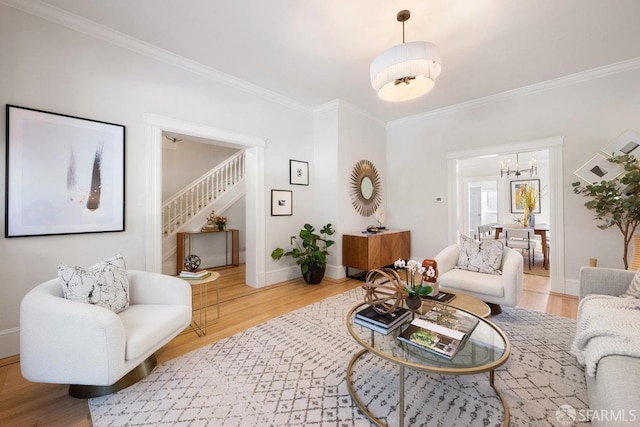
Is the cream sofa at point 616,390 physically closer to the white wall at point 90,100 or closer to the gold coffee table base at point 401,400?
the gold coffee table base at point 401,400

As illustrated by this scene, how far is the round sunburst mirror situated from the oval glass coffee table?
309cm

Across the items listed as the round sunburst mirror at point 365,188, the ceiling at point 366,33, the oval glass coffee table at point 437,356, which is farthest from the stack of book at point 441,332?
the round sunburst mirror at point 365,188

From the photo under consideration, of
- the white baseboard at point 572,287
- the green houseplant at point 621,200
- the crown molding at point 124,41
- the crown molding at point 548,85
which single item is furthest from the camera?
the white baseboard at point 572,287

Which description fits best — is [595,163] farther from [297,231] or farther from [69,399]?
[69,399]

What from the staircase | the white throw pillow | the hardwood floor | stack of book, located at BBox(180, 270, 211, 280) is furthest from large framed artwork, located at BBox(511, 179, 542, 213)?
stack of book, located at BBox(180, 270, 211, 280)

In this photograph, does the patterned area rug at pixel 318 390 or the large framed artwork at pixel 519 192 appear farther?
the large framed artwork at pixel 519 192

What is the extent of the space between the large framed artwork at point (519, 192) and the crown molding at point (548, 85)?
13.2ft

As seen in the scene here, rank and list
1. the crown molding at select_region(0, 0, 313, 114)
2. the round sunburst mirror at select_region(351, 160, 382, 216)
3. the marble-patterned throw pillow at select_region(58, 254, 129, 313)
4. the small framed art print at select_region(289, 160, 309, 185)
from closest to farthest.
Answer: the marble-patterned throw pillow at select_region(58, 254, 129, 313) → the crown molding at select_region(0, 0, 313, 114) → the small framed art print at select_region(289, 160, 309, 185) → the round sunburst mirror at select_region(351, 160, 382, 216)

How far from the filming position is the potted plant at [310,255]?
4008 mm

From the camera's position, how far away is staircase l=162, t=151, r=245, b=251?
4.93 metres

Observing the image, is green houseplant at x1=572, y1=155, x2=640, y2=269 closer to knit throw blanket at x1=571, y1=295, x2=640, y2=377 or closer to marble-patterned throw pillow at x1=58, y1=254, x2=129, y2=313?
knit throw blanket at x1=571, y1=295, x2=640, y2=377

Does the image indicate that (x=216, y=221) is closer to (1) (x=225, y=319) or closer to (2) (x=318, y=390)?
(1) (x=225, y=319)

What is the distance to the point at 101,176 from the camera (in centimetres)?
254

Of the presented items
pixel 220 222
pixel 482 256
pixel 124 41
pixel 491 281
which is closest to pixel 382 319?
pixel 491 281
